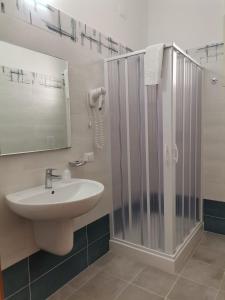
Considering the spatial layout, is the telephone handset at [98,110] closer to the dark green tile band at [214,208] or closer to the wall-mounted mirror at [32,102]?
the wall-mounted mirror at [32,102]

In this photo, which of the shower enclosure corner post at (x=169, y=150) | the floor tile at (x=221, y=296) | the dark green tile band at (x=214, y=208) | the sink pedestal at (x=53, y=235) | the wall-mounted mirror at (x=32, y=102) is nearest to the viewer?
the wall-mounted mirror at (x=32, y=102)

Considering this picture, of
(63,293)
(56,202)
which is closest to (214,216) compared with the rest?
(63,293)

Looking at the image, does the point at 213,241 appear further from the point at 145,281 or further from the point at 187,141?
the point at 187,141

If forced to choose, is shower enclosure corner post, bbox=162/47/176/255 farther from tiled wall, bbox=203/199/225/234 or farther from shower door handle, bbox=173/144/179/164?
tiled wall, bbox=203/199/225/234

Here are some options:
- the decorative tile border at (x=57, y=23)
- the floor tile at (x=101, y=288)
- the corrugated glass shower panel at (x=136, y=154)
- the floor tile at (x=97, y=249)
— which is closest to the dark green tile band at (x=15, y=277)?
the floor tile at (x=101, y=288)

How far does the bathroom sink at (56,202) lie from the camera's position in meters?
1.26

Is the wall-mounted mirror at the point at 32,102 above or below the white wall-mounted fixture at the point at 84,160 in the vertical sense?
above

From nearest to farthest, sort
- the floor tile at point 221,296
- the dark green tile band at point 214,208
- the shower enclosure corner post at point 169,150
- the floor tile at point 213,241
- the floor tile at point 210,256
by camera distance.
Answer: the floor tile at point 221,296
the shower enclosure corner post at point 169,150
the floor tile at point 210,256
the floor tile at point 213,241
the dark green tile band at point 214,208

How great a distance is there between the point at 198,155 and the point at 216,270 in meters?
1.08

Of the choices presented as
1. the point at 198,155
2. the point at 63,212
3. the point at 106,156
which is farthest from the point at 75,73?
the point at 198,155

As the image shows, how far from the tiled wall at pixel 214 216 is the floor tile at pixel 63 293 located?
5.24ft

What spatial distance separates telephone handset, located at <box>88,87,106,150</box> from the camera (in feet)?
6.41

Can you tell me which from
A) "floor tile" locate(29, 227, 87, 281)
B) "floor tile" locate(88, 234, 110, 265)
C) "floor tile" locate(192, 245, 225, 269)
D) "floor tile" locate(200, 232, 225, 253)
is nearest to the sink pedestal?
"floor tile" locate(29, 227, 87, 281)

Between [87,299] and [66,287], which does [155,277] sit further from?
[66,287]
